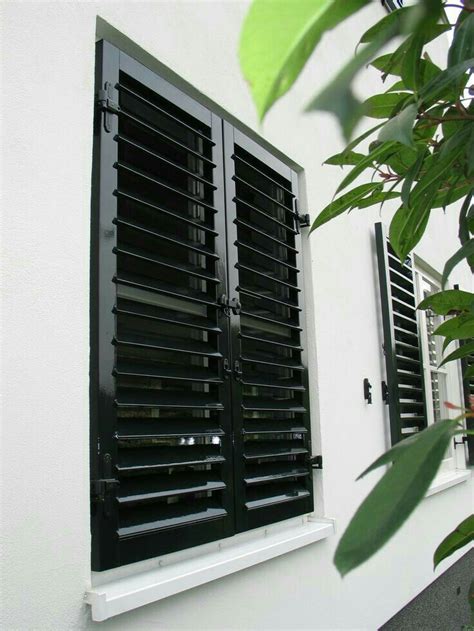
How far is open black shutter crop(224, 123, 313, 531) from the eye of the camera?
91.4 inches

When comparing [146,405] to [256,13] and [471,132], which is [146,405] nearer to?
[471,132]

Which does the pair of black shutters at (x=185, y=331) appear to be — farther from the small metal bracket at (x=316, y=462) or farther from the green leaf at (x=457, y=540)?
the green leaf at (x=457, y=540)

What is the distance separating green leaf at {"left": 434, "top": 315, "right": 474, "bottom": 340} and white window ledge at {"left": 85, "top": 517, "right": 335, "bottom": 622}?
116cm

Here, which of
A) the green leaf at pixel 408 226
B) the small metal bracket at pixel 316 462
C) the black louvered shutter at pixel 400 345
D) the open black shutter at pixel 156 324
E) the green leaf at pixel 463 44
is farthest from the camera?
the black louvered shutter at pixel 400 345

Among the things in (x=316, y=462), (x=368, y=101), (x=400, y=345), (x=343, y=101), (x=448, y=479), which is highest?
(x=400, y=345)

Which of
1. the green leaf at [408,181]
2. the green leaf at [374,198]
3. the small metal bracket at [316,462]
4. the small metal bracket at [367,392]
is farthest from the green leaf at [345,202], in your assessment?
the small metal bracket at [367,392]

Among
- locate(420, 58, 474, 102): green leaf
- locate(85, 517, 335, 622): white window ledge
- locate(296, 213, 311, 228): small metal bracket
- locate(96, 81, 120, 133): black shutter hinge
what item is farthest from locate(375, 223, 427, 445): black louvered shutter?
locate(420, 58, 474, 102): green leaf

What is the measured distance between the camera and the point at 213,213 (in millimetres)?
2273

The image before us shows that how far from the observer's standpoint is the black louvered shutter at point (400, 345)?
3555 mm

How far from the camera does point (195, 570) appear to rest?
188 cm

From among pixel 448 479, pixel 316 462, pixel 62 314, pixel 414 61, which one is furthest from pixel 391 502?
pixel 448 479

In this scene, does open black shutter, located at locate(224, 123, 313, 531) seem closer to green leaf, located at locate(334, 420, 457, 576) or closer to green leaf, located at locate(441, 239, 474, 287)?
green leaf, located at locate(441, 239, 474, 287)

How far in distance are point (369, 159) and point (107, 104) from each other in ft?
4.56

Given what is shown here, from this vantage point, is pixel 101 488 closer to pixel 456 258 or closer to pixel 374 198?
pixel 374 198
